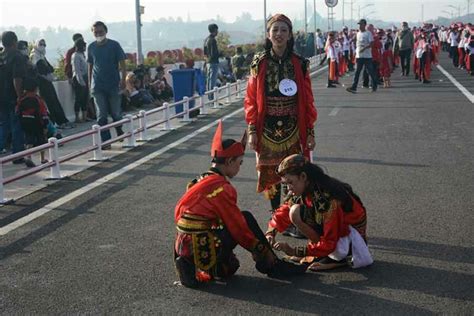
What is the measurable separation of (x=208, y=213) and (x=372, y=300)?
52.0 inches

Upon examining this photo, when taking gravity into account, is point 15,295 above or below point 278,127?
below

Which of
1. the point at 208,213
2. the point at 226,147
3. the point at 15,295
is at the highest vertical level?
the point at 226,147

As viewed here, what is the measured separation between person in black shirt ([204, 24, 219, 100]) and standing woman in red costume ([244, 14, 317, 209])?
42.5 ft

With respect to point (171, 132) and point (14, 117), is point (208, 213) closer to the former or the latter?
point (14, 117)

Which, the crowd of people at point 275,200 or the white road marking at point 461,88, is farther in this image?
the white road marking at point 461,88

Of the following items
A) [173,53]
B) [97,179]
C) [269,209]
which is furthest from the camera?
[173,53]

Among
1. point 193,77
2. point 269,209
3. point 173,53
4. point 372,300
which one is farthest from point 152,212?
point 173,53

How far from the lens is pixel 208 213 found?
17.6ft

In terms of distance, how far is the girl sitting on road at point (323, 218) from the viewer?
224 inches

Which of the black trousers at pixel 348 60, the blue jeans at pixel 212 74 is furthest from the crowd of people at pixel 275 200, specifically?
the black trousers at pixel 348 60

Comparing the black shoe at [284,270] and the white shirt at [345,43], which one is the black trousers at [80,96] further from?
the white shirt at [345,43]

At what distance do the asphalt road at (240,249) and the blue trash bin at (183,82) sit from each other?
17.9ft

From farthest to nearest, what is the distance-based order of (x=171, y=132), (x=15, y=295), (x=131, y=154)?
(x=171, y=132)
(x=131, y=154)
(x=15, y=295)

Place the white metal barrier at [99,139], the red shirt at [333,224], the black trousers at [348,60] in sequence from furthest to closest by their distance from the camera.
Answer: the black trousers at [348,60], the white metal barrier at [99,139], the red shirt at [333,224]
